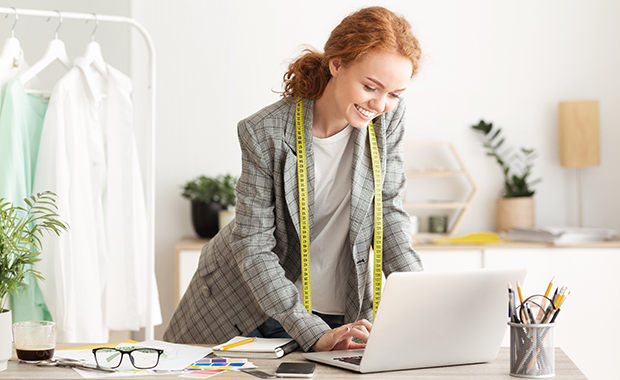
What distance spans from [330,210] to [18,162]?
1.12m

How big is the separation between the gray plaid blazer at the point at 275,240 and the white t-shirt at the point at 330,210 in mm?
50

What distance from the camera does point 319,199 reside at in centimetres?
166

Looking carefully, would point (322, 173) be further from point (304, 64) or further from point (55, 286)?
point (55, 286)

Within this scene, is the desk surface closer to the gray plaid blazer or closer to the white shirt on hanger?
the gray plaid blazer

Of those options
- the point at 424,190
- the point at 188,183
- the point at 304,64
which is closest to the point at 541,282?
the point at 424,190

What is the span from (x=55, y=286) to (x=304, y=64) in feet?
3.78

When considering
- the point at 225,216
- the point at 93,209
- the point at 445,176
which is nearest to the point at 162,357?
the point at 93,209

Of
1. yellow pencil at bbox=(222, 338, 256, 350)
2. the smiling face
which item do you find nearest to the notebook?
yellow pencil at bbox=(222, 338, 256, 350)

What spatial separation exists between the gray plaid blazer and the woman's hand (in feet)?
0.13

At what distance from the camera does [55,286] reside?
6.96ft

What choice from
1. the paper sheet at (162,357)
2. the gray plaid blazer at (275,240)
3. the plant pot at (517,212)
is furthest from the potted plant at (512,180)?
the paper sheet at (162,357)

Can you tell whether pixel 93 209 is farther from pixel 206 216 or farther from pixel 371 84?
pixel 371 84

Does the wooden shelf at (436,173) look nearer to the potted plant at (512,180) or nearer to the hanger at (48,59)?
the potted plant at (512,180)

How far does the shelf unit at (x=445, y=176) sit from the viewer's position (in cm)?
350
